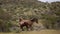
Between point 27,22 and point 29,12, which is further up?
point 29,12

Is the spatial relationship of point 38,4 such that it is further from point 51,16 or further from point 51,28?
point 51,28

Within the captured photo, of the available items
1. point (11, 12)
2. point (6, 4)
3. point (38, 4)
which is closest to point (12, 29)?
point (11, 12)

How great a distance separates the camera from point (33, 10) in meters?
2.07

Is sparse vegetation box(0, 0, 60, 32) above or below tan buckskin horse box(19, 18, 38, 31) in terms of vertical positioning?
above

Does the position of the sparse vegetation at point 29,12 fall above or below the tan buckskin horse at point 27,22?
above

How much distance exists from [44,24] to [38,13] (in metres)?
0.18

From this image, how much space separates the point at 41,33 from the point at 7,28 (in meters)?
0.48

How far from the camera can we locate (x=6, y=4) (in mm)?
2047

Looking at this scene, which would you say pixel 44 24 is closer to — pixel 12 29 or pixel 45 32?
pixel 45 32

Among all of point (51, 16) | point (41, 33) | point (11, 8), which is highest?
point (11, 8)

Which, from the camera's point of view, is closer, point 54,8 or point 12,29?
point 12,29

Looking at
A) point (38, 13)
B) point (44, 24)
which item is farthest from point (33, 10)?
point (44, 24)

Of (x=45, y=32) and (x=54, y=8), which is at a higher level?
(x=54, y=8)

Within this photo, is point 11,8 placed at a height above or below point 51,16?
above
